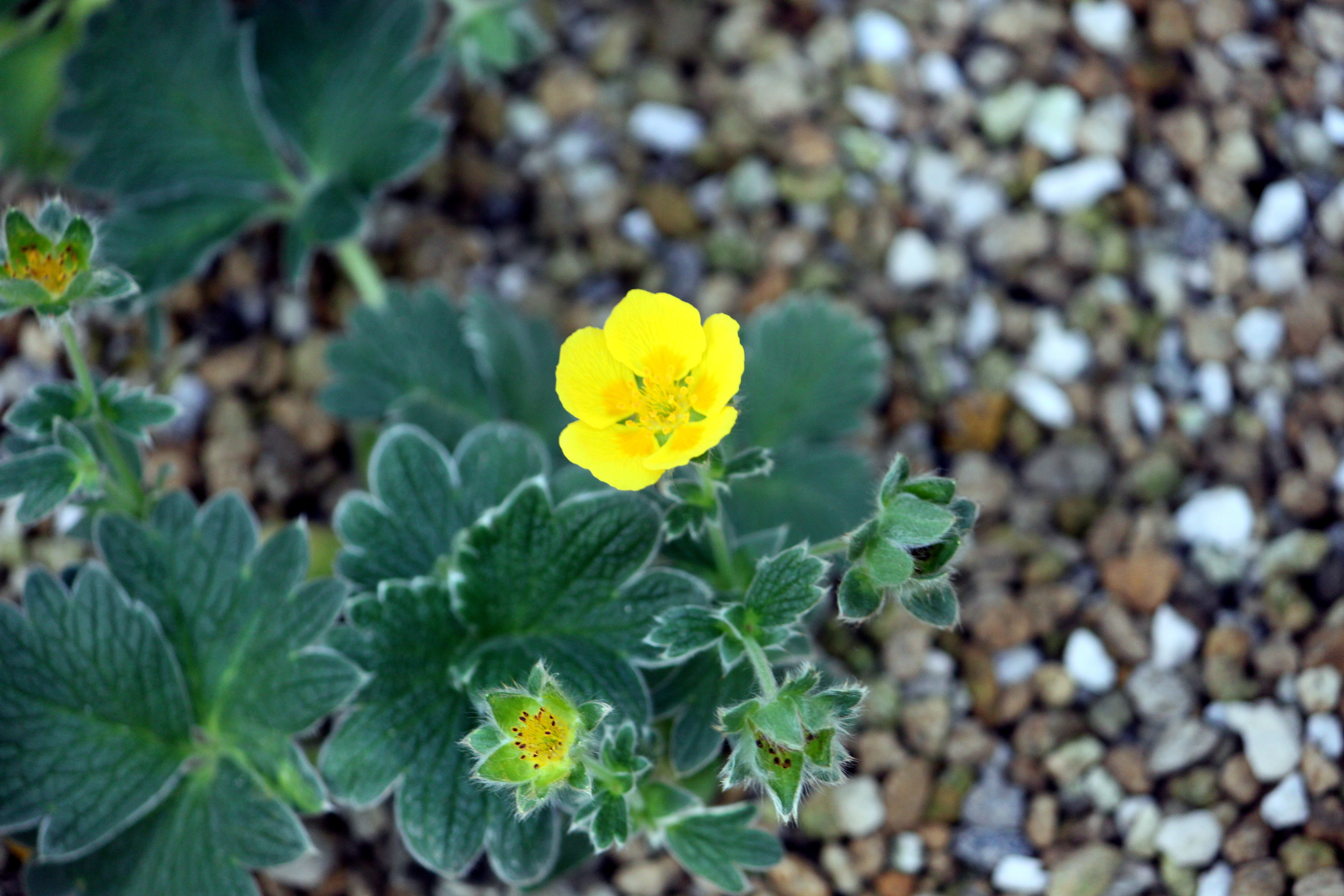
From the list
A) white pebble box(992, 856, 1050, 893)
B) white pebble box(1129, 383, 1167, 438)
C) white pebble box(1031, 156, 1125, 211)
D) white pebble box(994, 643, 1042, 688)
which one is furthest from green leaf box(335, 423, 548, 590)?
white pebble box(1031, 156, 1125, 211)

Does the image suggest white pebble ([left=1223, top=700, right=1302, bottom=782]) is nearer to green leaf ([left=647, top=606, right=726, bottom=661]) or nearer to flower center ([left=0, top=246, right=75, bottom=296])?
green leaf ([left=647, top=606, right=726, bottom=661])

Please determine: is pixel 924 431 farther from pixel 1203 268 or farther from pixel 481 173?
pixel 481 173

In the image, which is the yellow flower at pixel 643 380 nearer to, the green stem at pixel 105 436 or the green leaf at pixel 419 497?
the green leaf at pixel 419 497

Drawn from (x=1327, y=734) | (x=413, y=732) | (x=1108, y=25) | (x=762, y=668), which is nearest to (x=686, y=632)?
(x=762, y=668)

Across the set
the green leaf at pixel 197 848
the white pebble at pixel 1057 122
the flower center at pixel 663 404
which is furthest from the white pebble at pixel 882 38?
the green leaf at pixel 197 848

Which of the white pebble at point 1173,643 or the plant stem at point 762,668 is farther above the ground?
the plant stem at point 762,668

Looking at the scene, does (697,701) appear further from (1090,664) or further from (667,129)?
(667,129)

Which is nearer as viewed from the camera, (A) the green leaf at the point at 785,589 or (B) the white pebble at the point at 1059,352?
(A) the green leaf at the point at 785,589
